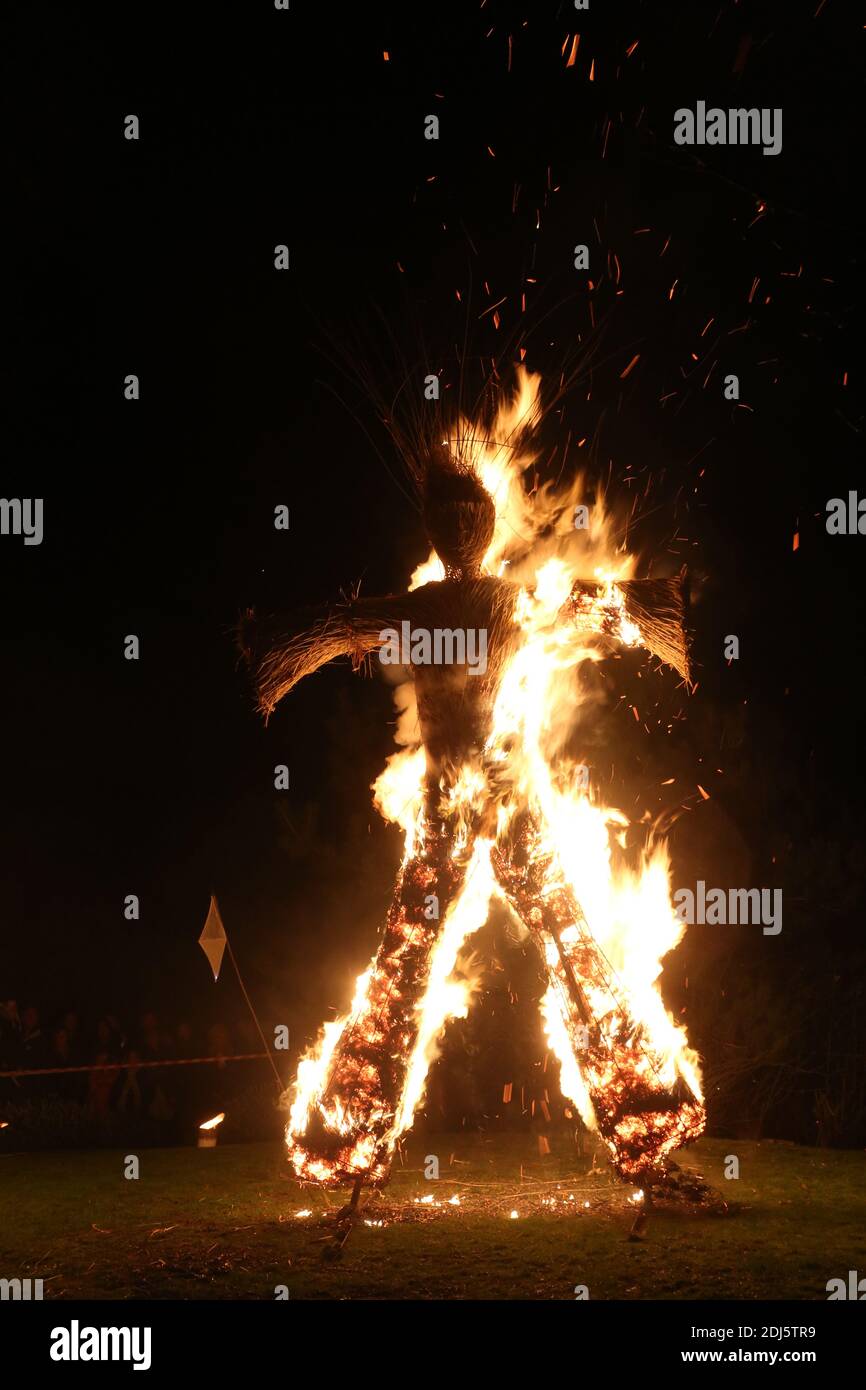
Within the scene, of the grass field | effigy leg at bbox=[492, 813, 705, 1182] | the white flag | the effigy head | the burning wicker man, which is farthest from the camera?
the white flag

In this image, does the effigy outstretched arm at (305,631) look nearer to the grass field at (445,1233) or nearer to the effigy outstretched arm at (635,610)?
the effigy outstretched arm at (635,610)

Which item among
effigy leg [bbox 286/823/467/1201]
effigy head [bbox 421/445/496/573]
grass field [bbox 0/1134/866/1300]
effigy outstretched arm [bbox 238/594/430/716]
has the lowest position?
grass field [bbox 0/1134/866/1300]

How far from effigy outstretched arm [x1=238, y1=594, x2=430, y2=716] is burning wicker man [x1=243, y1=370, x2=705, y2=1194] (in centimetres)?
1

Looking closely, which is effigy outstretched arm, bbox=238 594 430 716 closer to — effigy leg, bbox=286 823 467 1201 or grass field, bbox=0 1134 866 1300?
effigy leg, bbox=286 823 467 1201

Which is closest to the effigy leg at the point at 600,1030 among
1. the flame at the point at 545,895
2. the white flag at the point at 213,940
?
the flame at the point at 545,895

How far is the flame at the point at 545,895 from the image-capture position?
230 inches

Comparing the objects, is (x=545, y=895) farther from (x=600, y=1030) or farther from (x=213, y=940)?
(x=213, y=940)

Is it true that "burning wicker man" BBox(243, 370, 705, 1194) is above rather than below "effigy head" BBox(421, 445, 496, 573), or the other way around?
below

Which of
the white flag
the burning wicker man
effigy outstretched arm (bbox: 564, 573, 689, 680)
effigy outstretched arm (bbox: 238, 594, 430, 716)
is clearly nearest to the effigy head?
the burning wicker man

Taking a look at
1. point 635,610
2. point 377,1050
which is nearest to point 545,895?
point 377,1050

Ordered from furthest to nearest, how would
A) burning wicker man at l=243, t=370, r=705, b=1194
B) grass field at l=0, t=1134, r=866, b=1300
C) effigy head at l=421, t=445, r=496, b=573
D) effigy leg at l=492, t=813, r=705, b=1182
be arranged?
effigy head at l=421, t=445, r=496, b=573 < burning wicker man at l=243, t=370, r=705, b=1194 < effigy leg at l=492, t=813, r=705, b=1182 < grass field at l=0, t=1134, r=866, b=1300

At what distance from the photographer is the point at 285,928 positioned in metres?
11.4

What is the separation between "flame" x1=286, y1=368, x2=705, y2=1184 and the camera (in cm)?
583
